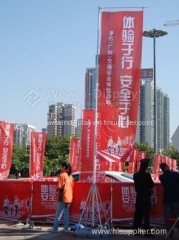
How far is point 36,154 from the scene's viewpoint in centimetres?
2223

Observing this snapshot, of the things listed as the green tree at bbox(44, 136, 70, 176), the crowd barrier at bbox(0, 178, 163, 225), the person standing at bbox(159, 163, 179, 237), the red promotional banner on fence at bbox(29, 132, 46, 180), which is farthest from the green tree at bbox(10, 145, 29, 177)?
the person standing at bbox(159, 163, 179, 237)

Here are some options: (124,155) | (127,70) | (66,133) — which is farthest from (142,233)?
(66,133)

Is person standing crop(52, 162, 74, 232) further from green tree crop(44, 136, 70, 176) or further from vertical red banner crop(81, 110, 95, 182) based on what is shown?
green tree crop(44, 136, 70, 176)

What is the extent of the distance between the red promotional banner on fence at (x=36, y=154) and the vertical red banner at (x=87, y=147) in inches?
220

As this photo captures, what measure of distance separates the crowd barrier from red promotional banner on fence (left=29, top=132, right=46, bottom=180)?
911 cm

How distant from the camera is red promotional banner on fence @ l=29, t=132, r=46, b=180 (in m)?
21.9

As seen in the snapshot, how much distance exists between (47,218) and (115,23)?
18.9 feet

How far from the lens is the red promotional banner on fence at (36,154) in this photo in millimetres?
21891

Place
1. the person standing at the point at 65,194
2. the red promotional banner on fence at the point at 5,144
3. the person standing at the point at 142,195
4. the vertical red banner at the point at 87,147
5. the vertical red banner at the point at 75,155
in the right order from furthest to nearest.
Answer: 1. the vertical red banner at the point at 75,155
2. the red promotional banner on fence at the point at 5,144
3. the vertical red banner at the point at 87,147
4. the person standing at the point at 65,194
5. the person standing at the point at 142,195

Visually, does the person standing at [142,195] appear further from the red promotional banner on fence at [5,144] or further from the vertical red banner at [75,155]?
the vertical red banner at [75,155]

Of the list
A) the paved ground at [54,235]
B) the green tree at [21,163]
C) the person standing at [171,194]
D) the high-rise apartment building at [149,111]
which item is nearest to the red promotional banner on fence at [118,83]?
the person standing at [171,194]

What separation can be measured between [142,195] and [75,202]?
2.20 metres

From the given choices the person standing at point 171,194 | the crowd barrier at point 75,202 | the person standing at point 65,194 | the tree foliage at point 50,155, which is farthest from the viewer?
the tree foliage at point 50,155

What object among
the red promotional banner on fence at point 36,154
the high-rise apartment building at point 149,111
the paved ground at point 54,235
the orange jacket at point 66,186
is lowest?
the paved ground at point 54,235
